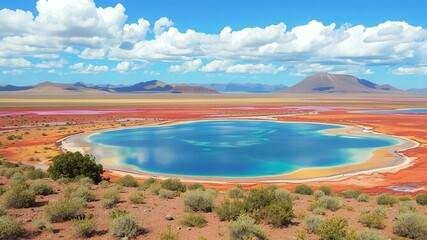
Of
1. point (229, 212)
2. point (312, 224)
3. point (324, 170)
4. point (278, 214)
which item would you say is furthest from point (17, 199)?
point (324, 170)

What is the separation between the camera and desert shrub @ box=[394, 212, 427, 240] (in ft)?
31.9

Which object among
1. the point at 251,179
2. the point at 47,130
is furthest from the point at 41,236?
the point at 47,130

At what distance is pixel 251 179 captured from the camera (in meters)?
25.2

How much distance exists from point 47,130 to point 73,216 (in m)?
47.2

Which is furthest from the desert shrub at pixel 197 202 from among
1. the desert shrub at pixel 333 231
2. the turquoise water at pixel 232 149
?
the turquoise water at pixel 232 149

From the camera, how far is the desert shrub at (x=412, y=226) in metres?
9.72

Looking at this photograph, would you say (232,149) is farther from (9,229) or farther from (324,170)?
(9,229)

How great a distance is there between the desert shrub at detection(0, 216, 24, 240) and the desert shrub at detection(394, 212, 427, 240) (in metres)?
10.1

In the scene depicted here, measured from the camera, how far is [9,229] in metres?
8.62

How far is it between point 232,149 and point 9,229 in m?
30.4

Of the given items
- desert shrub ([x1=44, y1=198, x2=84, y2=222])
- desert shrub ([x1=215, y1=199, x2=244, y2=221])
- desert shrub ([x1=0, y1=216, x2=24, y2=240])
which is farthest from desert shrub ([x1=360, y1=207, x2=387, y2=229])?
desert shrub ([x1=0, y1=216, x2=24, y2=240])

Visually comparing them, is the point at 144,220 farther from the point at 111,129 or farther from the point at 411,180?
the point at 111,129

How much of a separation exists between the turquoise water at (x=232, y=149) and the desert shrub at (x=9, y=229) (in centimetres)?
1822

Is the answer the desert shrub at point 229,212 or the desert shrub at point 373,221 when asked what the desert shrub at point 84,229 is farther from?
the desert shrub at point 373,221
